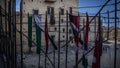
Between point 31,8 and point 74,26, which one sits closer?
point 74,26

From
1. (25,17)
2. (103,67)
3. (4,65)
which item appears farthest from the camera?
(25,17)

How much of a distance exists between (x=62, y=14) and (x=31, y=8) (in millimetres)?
2814

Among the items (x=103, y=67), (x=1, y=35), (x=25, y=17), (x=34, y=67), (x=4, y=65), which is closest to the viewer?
(x=4, y=65)

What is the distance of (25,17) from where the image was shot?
1952cm

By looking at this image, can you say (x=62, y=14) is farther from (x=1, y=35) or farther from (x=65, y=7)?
(x=1, y=35)

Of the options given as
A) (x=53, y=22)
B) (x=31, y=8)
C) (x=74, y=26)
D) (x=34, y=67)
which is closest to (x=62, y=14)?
(x=53, y=22)

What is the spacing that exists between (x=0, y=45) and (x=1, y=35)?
0.45 m

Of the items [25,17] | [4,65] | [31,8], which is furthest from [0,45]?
[31,8]

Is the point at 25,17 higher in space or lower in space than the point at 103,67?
higher

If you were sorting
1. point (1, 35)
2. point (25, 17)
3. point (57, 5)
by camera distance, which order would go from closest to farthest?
point (1, 35) < point (25, 17) < point (57, 5)

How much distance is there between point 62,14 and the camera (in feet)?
71.3

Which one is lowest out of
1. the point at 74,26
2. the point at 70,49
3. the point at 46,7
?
the point at 70,49

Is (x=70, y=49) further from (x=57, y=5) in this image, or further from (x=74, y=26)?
(x=74, y=26)

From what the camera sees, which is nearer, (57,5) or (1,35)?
(1,35)
